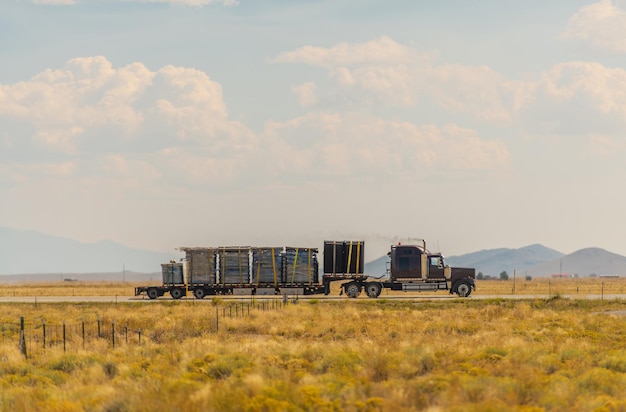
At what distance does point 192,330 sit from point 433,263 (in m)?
24.9

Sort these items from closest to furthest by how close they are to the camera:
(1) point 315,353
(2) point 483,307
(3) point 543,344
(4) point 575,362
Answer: (4) point 575,362, (1) point 315,353, (3) point 543,344, (2) point 483,307

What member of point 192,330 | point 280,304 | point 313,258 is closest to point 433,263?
point 313,258

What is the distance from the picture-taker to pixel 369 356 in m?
20.1

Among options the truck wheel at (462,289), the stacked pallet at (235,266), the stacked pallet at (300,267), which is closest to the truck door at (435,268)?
the truck wheel at (462,289)

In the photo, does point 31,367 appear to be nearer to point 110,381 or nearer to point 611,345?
point 110,381

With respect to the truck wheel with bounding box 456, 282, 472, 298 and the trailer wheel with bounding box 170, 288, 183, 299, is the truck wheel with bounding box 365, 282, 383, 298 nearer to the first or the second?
the truck wheel with bounding box 456, 282, 472, 298

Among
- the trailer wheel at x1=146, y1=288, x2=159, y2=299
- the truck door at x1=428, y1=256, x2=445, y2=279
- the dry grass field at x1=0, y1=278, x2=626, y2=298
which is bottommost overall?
the dry grass field at x1=0, y1=278, x2=626, y2=298

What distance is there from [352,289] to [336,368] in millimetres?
33871

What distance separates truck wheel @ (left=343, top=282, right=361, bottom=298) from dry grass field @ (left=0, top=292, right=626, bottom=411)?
17.4 meters

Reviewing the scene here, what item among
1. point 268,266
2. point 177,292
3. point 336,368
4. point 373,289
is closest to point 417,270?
point 373,289

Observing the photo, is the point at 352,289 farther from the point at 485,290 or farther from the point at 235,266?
the point at 485,290

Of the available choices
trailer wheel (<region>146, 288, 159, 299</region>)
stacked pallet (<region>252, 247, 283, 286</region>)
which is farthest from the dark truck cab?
trailer wheel (<region>146, 288, 159, 299</region>)

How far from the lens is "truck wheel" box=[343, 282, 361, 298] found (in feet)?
172

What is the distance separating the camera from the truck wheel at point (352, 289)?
172ft
